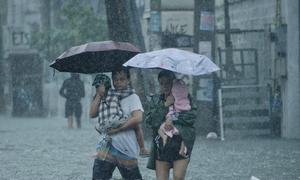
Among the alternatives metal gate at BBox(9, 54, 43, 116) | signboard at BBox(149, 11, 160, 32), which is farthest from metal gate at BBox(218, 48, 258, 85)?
metal gate at BBox(9, 54, 43, 116)

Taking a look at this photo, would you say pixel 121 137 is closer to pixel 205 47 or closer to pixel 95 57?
pixel 95 57

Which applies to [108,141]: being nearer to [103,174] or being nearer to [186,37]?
[103,174]

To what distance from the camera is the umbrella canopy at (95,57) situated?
8.19m

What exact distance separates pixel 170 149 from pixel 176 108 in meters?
0.40

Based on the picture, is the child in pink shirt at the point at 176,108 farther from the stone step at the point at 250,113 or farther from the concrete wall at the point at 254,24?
the concrete wall at the point at 254,24

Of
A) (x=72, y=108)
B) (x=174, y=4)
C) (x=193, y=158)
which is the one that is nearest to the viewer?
(x=193, y=158)

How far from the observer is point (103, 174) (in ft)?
26.2

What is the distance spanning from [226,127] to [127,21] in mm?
3579

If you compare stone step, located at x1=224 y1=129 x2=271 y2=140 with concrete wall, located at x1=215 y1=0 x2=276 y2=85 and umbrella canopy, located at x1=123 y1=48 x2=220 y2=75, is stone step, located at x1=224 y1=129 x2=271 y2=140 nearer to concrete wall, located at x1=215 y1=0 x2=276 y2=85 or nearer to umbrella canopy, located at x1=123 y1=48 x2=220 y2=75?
concrete wall, located at x1=215 y1=0 x2=276 y2=85

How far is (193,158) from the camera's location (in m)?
14.7

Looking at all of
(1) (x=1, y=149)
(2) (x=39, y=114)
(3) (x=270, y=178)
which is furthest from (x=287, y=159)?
(2) (x=39, y=114)

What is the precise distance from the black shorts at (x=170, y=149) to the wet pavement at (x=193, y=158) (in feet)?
12.7

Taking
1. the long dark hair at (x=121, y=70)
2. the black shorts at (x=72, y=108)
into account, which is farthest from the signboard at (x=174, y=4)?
the long dark hair at (x=121, y=70)

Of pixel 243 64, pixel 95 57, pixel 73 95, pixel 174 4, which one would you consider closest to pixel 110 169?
pixel 95 57
